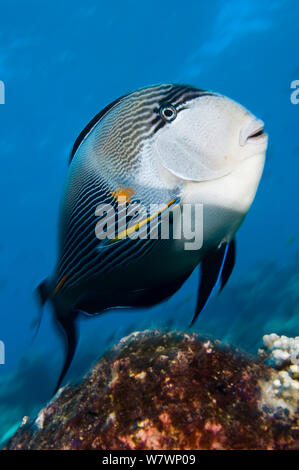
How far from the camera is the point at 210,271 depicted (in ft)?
4.48

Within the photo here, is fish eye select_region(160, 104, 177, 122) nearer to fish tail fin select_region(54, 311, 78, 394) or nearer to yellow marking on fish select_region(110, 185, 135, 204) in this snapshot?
yellow marking on fish select_region(110, 185, 135, 204)

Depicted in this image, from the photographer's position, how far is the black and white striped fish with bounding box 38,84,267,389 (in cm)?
107

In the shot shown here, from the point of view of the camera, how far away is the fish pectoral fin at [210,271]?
1.33 m

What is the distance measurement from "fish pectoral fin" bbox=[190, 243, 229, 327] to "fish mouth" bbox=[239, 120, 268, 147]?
0.45 m

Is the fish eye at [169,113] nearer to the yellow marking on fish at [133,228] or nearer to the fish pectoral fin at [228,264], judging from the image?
the yellow marking on fish at [133,228]

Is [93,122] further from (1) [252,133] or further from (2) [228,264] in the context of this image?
(2) [228,264]

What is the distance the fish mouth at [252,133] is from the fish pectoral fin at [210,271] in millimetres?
449

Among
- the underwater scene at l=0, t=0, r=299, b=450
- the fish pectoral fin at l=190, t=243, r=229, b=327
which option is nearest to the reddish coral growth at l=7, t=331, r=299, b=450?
the underwater scene at l=0, t=0, r=299, b=450

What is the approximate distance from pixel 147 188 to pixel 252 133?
16.6 inches

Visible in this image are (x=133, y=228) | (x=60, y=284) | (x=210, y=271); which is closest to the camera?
(x=133, y=228)

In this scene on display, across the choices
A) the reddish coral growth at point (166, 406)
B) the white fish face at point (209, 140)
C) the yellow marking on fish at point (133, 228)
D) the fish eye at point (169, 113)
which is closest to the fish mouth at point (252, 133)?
the white fish face at point (209, 140)

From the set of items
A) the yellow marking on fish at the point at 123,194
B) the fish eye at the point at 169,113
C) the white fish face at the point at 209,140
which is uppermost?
the fish eye at the point at 169,113

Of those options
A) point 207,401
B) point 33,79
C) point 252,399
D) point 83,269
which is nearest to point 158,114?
point 83,269

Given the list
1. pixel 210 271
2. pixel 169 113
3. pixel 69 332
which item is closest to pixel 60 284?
pixel 69 332
